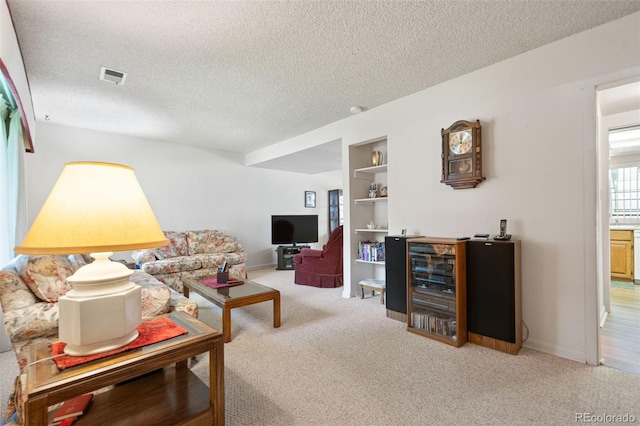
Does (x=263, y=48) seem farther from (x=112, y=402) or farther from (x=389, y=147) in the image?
(x=112, y=402)

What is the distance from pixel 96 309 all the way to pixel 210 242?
4.21 metres

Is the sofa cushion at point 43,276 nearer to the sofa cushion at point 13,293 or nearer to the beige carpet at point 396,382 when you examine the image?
the sofa cushion at point 13,293

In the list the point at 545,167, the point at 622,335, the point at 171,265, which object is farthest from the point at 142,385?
the point at 622,335

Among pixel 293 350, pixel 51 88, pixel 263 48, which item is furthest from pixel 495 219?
pixel 51 88

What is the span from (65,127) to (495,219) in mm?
5876

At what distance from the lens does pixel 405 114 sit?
10.8 ft

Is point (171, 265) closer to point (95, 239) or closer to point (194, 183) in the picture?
point (194, 183)

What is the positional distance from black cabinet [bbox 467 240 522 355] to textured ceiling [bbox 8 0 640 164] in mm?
1644

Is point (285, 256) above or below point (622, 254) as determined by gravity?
below

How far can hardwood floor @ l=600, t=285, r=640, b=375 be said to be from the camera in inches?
82.9

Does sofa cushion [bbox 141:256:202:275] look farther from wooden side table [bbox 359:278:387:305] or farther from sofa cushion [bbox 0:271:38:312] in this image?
wooden side table [bbox 359:278:387:305]

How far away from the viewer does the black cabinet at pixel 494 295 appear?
2.25 m

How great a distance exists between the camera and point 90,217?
1.05m

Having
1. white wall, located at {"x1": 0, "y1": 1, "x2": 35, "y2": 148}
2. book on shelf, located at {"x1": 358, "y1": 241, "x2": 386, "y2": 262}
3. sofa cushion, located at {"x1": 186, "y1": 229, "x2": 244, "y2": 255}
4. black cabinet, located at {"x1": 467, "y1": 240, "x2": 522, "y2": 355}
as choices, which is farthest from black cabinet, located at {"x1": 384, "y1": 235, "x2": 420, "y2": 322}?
white wall, located at {"x1": 0, "y1": 1, "x2": 35, "y2": 148}
